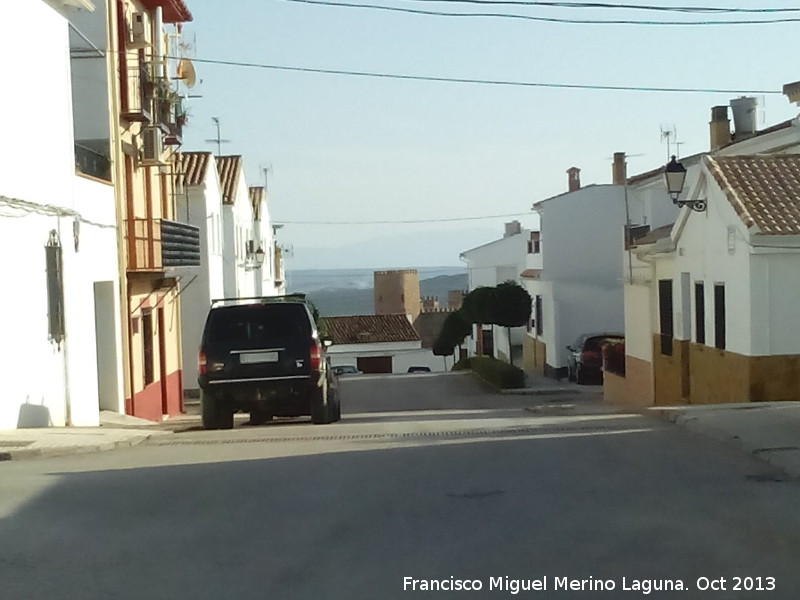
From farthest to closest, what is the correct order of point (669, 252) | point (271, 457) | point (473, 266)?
point (473, 266)
point (669, 252)
point (271, 457)

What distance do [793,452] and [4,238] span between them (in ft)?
30.8

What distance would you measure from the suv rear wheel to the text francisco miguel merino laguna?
10758mm

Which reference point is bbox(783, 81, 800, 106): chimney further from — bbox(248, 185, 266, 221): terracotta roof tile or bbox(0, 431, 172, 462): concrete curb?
bbox(248, 185, 266, 221): terracotta roof tile

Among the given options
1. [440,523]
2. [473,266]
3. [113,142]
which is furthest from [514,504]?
[473,266]

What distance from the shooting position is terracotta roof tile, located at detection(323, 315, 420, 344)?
223 ft

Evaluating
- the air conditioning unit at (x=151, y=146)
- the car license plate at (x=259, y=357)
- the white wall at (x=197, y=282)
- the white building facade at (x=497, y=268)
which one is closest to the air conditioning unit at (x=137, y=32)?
the air conditioning unit at (x=151, y=146)

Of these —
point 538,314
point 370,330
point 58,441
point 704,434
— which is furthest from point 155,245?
point 370,330

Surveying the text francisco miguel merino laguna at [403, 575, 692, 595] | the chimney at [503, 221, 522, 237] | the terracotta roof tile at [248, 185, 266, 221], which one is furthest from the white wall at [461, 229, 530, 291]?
the text francisco miguel merino laguna at [403, 575, 692, 595]

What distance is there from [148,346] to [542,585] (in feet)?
64.8

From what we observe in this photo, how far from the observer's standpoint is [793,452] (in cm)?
1043

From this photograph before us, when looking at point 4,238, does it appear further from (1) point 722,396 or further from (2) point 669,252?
(2) point 669,252

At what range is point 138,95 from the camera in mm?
22609

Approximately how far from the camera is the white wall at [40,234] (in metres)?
14.0

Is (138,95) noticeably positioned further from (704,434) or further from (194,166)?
(704,434)
